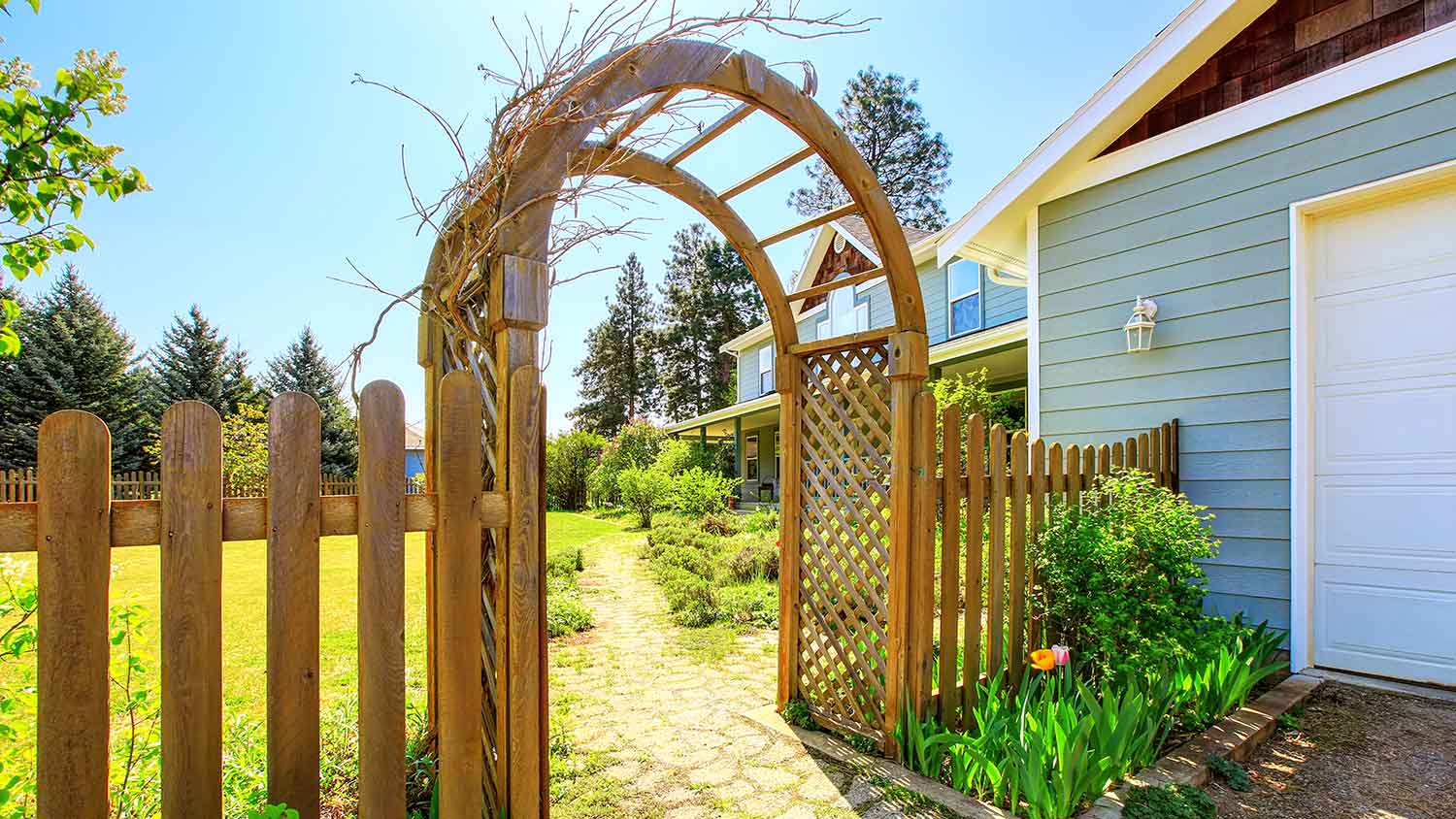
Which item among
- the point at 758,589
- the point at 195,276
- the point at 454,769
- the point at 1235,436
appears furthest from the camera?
the point at 195,276

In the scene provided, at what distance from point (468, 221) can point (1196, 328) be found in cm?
462

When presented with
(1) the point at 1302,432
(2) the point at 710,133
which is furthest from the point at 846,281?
(1) the point at 1302,432

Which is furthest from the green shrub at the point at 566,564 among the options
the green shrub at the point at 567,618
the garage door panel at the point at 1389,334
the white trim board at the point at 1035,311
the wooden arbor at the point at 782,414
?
the garage door panel at the point at 1389,334

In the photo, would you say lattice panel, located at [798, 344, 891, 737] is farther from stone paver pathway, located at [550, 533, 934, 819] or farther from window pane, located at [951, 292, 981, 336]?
window pane, located at [951, 292, 981, 336]

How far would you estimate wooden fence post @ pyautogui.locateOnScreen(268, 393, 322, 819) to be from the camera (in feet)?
4.89

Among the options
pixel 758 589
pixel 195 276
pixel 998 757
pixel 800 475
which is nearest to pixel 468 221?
pixel 800 475

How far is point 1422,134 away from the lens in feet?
11.9

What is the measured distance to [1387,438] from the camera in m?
3.78

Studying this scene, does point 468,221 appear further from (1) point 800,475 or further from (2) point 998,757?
(2) point 998,757

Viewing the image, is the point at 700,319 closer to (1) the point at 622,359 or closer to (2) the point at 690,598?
(1) the point at 622,359

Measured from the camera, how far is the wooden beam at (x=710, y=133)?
102 inches

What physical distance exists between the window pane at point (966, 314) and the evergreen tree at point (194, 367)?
2457 centimetres

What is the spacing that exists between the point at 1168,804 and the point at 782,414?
7.71ft

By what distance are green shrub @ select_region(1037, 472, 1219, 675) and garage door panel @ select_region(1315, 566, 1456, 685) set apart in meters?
1.16
